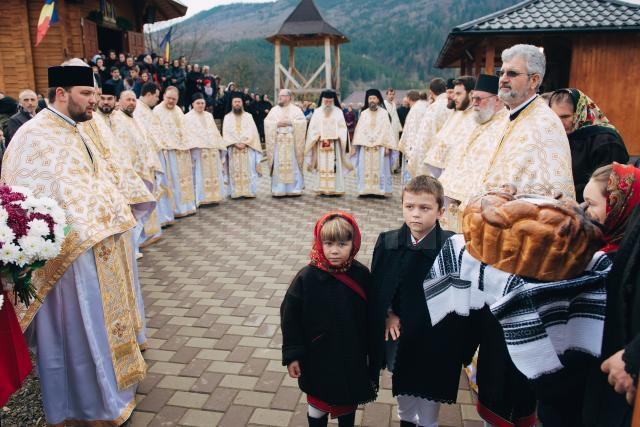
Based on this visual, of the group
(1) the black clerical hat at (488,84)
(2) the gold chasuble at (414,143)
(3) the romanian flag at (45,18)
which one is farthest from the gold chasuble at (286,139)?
(1) the black clerical hat at (488,84)

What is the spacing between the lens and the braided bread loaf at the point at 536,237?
5.13ft

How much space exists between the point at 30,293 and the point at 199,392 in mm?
1349

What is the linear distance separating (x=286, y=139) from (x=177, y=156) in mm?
2490

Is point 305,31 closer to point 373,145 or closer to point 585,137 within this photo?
point 373,145

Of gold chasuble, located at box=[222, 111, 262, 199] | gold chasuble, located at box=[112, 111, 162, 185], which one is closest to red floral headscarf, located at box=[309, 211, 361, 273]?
gold chasuble, located at box=[112, 111, 162, 185]

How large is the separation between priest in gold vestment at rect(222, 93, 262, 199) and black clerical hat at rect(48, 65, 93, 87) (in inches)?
262

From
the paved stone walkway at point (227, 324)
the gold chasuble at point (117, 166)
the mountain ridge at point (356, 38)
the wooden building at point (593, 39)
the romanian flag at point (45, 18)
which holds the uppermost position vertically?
the mountain ridge at point (356, 38)

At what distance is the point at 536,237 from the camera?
1.56m

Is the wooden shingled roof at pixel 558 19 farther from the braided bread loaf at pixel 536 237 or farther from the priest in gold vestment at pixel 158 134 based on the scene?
the braided bread loaf at pixel 536 237

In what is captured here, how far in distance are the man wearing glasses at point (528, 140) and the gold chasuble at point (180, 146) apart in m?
6.22

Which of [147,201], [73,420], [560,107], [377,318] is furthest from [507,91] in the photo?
[73,420]

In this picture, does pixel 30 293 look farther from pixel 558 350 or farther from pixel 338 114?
pixel 338 114

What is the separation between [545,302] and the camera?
5.62ft

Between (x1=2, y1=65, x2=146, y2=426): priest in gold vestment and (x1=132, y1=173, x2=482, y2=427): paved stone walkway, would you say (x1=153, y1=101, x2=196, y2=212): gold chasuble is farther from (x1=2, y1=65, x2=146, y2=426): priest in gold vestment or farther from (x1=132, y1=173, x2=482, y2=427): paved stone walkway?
(x1=2, y1=65, x2=146, y2=426): priest in gold vestment
